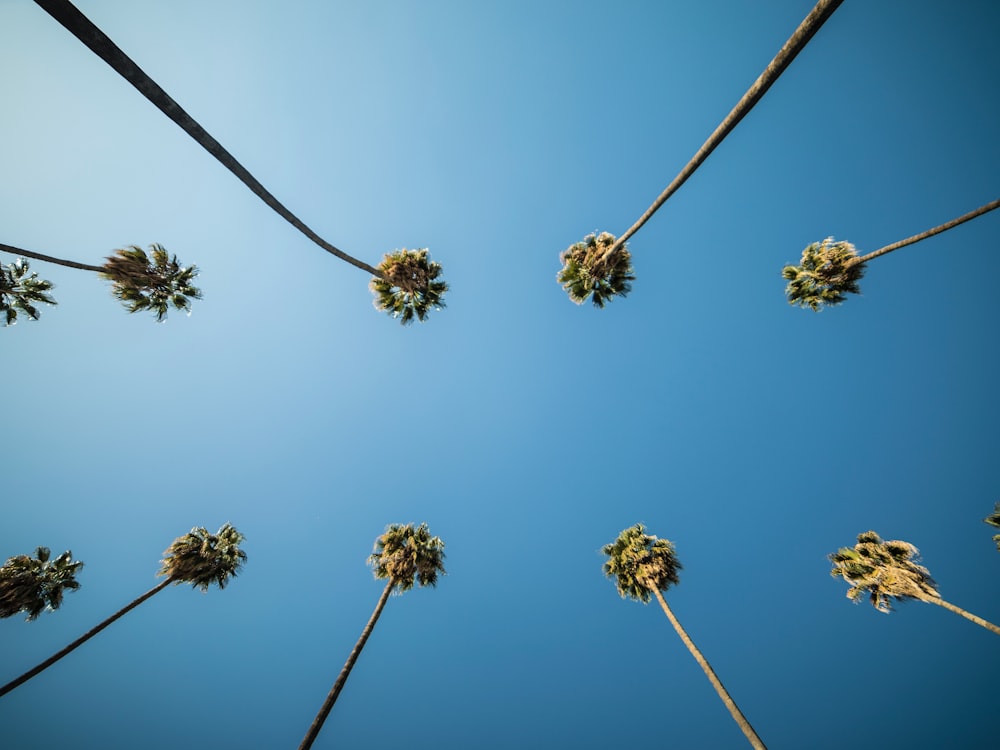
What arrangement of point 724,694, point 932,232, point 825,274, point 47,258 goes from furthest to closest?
point 825,274 < point 47,258 < point 932,232 < point 724,694

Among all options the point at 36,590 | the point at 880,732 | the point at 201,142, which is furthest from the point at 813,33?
the point at 880,732

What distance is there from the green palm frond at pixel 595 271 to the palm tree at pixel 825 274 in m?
8.25

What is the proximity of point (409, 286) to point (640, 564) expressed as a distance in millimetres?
17311

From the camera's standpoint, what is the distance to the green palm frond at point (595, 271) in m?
16.8

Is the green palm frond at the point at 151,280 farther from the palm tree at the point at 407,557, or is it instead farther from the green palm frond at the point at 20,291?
the palm tree at the point at 407,557

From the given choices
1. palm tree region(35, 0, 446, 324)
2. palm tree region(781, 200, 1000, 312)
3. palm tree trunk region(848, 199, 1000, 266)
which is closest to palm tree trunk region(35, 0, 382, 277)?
palm tree region(35, 0, 446, 324)

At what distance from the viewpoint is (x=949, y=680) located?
58531 mm

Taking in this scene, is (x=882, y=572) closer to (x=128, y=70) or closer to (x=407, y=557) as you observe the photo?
(x=407, y=557)

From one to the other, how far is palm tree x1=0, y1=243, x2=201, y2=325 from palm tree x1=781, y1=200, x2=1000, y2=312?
3064cm

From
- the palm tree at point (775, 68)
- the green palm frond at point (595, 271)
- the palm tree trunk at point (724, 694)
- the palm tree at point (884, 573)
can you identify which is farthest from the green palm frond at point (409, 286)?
the palm tree at point (884, 573)

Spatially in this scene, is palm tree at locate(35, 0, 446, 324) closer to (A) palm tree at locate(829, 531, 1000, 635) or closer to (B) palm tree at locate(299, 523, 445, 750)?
(B) palm tree at locate(299, 523, 445, 750)

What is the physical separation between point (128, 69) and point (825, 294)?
2384 cm

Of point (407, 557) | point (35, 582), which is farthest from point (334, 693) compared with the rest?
point (35, 582)

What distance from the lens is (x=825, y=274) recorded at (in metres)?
17.3
